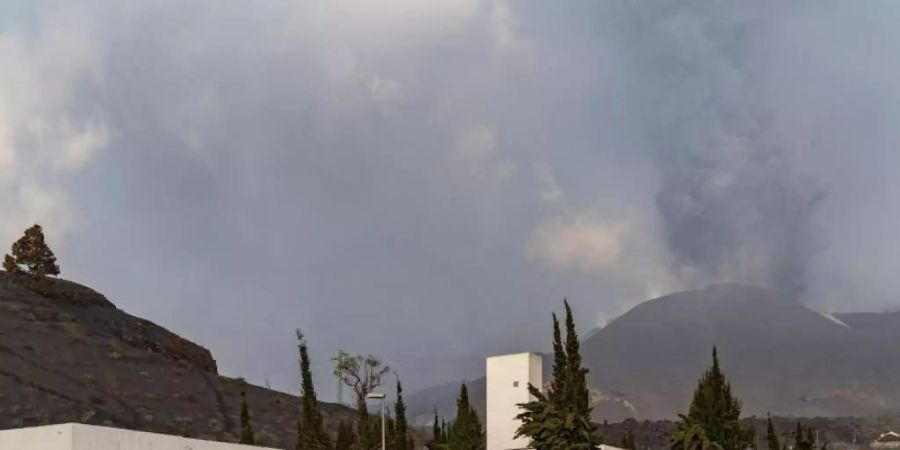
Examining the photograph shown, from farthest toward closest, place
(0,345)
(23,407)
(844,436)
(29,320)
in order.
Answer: (844,436)
(29,320)
(0,345)
(23,407)

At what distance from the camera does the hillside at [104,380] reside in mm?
82312

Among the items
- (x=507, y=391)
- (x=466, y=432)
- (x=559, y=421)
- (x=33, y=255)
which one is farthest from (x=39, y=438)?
(x=33, y=255)

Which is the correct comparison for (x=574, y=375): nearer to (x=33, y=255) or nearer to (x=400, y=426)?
(x=400, y=426)

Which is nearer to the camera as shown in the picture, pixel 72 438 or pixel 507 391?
pixel 72 438

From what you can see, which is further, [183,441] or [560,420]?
[560,420]

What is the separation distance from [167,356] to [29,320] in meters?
19.0

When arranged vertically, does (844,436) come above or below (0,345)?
below

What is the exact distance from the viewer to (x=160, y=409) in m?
89.7

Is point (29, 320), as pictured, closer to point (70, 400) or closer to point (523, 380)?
point (70, 400)

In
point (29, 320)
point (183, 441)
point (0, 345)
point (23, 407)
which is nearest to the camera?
point (183, 441)

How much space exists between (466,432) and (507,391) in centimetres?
615

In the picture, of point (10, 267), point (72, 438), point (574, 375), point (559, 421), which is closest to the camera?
point (72, 438)

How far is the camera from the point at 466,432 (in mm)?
48094

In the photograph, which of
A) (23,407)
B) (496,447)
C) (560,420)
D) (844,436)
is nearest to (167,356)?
(23,407)
